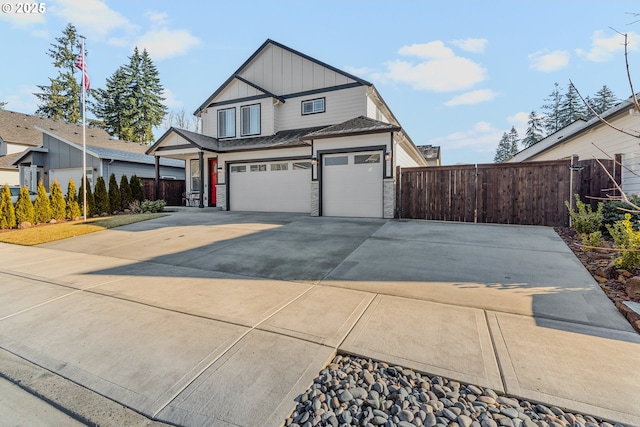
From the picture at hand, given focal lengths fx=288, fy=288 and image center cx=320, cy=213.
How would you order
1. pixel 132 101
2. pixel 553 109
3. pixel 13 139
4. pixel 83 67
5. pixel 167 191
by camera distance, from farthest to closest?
1. pixel 553 109
2. pixel 132 101
3. pixel 13 139
4. pixel 167 191
5. pixel 83 67

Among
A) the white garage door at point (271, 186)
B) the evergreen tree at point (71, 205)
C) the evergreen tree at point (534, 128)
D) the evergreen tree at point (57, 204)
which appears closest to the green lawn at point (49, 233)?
the evergreen tree at point (57, 204)

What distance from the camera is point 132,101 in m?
31.7

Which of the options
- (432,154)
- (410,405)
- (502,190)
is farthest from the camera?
(432,154)

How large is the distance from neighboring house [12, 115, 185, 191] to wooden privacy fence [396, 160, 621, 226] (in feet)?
46.3

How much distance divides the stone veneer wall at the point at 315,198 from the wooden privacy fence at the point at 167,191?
9.26 meters

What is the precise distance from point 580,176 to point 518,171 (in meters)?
1.48

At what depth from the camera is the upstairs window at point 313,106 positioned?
1365cm

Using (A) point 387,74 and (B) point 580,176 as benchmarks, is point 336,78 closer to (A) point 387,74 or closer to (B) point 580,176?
(A) point 387,74

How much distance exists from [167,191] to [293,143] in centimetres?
854

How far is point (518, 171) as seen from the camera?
8805mm

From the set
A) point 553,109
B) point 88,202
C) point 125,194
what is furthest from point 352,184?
point 553,109

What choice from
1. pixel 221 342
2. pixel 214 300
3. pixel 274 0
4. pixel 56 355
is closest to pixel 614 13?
pixel 221 342

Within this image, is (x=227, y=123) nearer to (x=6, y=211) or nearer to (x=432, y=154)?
(x=6, y=211)
